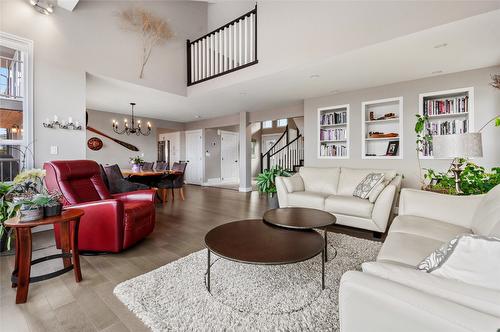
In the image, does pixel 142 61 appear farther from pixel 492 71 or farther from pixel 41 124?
pixel 492 71

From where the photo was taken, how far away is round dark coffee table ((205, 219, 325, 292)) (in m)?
1.41

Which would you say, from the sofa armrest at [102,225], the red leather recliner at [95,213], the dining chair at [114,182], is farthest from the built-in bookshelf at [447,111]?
the dining chair at [114,182]

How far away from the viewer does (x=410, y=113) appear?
399cm

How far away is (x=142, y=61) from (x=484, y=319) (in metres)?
5.15

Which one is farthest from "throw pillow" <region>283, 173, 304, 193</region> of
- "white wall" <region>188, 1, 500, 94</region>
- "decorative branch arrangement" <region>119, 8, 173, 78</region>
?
"decorative branch arrangement" <region>119, 8, 173, 78</region>

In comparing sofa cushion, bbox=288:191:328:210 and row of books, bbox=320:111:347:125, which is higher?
row of books, bbox=320:111:347:125

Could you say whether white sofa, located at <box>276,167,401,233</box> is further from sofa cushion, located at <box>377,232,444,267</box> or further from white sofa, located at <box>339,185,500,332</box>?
white sofa, located at <box>339,185,500,332</box>

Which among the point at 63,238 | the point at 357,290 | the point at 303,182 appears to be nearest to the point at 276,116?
the point at 303,182

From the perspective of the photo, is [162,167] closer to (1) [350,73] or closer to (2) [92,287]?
(2) [92,287]

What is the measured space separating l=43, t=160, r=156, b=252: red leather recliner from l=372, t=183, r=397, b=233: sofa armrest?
286 centimetres

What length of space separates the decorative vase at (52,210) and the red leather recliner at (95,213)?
474mm

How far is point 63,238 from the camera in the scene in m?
2.00

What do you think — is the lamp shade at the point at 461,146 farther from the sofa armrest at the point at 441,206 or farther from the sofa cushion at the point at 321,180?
the sofa cushion at the point at 321,180

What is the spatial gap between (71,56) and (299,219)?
Answer: 4.03 meters
